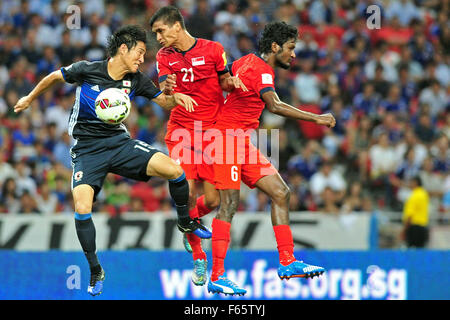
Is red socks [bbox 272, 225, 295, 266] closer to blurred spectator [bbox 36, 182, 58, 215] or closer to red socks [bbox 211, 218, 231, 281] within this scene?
red socks [bbox 211, 218, 231, 281]

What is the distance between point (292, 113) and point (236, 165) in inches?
32.9

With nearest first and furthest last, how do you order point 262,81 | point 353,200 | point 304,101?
point 262,81
point 353,200
point 304,101

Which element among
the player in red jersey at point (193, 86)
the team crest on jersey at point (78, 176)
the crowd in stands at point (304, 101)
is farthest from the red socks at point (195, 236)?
the crowd in stands at point (304, 101)

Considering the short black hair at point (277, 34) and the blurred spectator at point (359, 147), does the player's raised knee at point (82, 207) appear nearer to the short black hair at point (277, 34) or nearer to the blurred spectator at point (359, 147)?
the short black hair at point (277, 34)

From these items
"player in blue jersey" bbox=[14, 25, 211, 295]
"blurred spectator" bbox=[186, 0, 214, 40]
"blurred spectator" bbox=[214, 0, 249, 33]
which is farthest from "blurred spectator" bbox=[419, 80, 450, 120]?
"player in blue jersey" bbox=[14, 25, 211, 295]

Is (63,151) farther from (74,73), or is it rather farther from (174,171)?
(174,171)

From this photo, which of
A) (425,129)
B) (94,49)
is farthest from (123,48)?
(425,129)

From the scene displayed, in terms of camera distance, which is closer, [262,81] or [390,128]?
[262,81]

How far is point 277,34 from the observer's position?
Answer: 9016 mm

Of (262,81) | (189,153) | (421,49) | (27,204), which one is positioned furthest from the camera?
(421,49)

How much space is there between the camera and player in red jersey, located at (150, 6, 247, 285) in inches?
357

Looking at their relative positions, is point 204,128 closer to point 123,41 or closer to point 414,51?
point 123,41

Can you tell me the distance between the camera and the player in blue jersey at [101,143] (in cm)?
885

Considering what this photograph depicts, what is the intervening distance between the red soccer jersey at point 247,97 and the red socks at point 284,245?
1137mm
